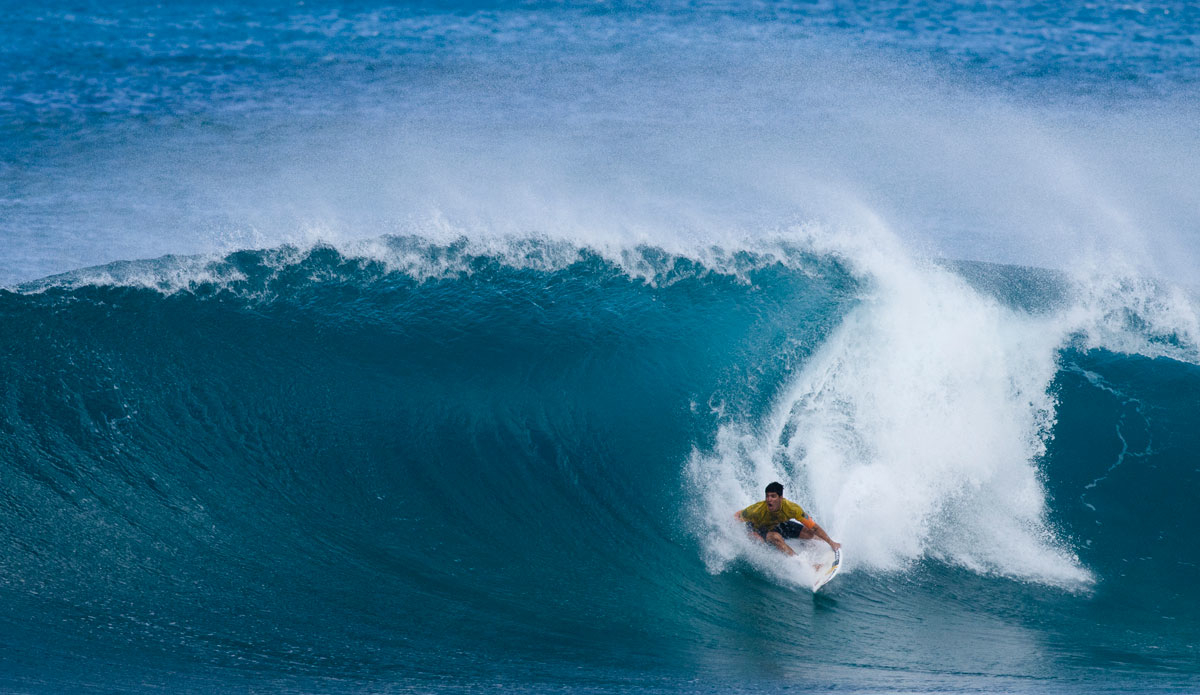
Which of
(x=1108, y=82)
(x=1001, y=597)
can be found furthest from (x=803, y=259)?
(x=1108, y=82)

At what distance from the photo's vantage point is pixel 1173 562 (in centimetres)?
965

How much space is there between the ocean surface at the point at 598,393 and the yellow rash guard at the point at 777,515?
0.34 meters

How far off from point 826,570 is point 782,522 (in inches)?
22.8

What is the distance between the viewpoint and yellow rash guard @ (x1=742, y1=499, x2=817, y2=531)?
9219mm

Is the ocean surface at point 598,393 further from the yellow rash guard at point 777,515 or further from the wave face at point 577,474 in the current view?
the yellow rash guard at point 777,515

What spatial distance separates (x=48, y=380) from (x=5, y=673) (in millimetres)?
4312

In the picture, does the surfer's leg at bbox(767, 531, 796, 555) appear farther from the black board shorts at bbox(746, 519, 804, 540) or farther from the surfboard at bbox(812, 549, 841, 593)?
the surfboard at bbox(812, 549, 841, 593)

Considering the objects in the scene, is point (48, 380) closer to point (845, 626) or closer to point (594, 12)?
point (845, 626)

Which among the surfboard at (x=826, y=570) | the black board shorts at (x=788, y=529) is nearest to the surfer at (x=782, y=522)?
the black board shorts at (x=788, y=529)

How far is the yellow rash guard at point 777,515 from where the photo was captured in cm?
922

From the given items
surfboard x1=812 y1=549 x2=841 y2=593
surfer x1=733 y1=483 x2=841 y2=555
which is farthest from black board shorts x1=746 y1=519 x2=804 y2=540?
surfboard x1=812 y1=549 x2=841 y2=593

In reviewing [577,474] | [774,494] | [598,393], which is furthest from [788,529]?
[598,393]

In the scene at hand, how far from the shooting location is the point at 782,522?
30.5 ft

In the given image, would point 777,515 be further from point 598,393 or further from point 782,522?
point 598,393
